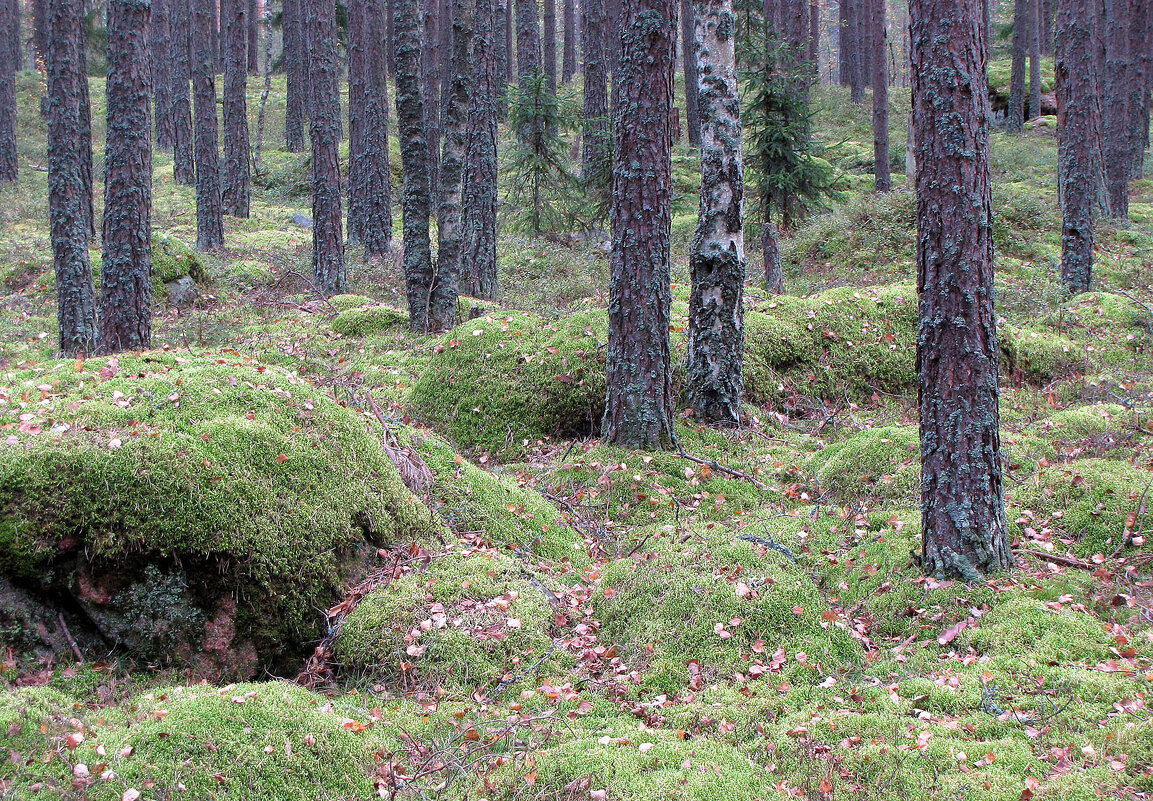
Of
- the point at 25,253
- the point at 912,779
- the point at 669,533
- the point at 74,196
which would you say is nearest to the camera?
the point at 912,779

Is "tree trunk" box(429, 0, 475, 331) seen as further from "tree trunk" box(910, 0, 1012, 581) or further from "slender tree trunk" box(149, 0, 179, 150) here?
"slender tree trunk" box(149, 0, 179, 150)

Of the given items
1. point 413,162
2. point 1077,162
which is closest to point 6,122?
point 413,162

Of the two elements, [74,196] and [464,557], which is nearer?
[464,557]

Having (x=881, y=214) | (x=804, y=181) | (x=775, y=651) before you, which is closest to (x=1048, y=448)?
(x=775, y=651)

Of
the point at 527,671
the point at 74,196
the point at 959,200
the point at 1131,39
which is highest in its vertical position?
the point at 1131,39

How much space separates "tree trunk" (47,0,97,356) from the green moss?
379 inches

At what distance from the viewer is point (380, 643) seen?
13.8ft

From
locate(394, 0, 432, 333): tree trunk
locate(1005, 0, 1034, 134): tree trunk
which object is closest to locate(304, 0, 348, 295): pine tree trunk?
locate(394, 0, 432, 333): tree trunk

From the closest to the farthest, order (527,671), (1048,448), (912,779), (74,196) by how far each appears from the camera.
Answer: (912,779) < (527,671) < (1048,448) < (74,196)

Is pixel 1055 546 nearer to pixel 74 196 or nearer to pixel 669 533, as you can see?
pixel 669 533

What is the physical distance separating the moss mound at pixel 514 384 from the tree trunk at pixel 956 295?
4066 millimetres

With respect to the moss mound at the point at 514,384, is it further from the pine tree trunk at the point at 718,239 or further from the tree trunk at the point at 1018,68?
the tree trunk at the point at 1018,68

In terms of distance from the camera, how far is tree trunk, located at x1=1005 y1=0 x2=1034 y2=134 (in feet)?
101

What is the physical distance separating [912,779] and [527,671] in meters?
1.94
